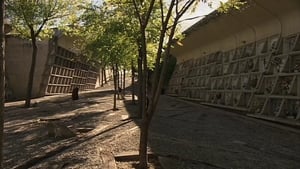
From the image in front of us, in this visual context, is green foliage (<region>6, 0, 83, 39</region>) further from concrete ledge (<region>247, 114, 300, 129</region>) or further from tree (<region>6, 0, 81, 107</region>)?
concrete ledge (<region>247, 114, 300, 129</region>)

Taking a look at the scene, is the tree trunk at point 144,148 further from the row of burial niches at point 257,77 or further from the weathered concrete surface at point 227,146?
the row of burial niches at point 257,77

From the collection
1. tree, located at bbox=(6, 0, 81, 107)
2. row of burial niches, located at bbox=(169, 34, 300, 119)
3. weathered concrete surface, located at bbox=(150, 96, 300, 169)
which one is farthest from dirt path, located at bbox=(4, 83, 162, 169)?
tree, located at bbox=(6, 0, 81, 107)

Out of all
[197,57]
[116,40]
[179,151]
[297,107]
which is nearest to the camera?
[179,151]

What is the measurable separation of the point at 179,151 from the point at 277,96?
7177mm

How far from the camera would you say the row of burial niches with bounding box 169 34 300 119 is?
13.7 meters

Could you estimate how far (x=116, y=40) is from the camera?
53.1 feet

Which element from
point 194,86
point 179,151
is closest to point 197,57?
point 194,86

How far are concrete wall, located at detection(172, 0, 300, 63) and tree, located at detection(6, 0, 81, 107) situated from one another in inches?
330

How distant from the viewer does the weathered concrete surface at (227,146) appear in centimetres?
764

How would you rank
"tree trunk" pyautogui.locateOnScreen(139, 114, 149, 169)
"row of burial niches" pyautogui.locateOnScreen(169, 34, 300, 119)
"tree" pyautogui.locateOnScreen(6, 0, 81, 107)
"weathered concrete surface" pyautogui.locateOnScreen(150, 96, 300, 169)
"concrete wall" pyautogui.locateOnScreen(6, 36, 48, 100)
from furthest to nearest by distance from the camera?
1. "concrete wall" pyautogui.locateOnScreen(6, 36, 48, 100)
2. "tree" pyautogui.locateOnScreen(6, 0, 81, 107)
3. "row of burial niches" pyautogui.locateOnScreen(169, 34, 300, 119)
4. "weathered concrete surface" pyautogui.locateOnScreen(150, 96, 300, 169)
5. "tree trunk" pyautogui.locateOnScreen(139, 114, 149, 169)

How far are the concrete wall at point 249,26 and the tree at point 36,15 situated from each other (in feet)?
27.5

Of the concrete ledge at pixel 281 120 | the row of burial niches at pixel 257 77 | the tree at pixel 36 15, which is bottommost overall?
the concrete ledge at pixel 281 120

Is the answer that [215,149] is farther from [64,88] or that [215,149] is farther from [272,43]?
[64,88]

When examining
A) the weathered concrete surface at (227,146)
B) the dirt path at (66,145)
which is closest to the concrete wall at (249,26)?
the weathered concrete surface at (227,146)
